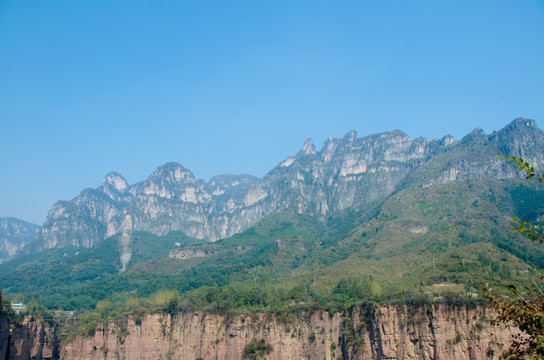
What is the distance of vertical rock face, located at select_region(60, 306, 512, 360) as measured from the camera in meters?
81.1

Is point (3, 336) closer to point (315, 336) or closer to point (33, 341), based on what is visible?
point (33, 341)

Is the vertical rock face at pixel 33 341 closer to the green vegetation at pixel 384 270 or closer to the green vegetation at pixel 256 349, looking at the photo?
the green vegetation at pixel 384 270

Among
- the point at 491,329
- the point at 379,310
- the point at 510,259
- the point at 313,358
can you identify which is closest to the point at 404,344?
the point at 379,310

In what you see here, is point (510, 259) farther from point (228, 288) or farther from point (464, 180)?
point (464, 180)

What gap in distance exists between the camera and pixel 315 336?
100 meters

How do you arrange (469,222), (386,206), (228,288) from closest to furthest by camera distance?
(228,288) < (469,222) < (386,206)

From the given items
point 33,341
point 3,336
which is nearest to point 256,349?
point 33,341

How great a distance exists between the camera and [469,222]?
149 metres

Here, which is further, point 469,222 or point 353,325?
point 469,222

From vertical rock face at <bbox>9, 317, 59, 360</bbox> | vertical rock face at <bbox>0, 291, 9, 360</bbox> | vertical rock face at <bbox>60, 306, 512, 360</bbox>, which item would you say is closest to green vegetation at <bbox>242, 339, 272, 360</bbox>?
vertical rock face at <bbox>60, 306, 512, 360</bbox>

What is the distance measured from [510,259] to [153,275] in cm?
12923

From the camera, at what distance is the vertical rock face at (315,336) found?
81.1m

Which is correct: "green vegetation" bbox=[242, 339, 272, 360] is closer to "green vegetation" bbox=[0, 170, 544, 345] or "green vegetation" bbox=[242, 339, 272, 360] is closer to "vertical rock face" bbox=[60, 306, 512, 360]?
"vertical rock face" bbox=[60, 306, 512, 360]

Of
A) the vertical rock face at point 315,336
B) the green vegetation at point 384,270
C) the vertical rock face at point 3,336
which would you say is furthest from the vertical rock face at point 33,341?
the vertical rock face at point 3,336
